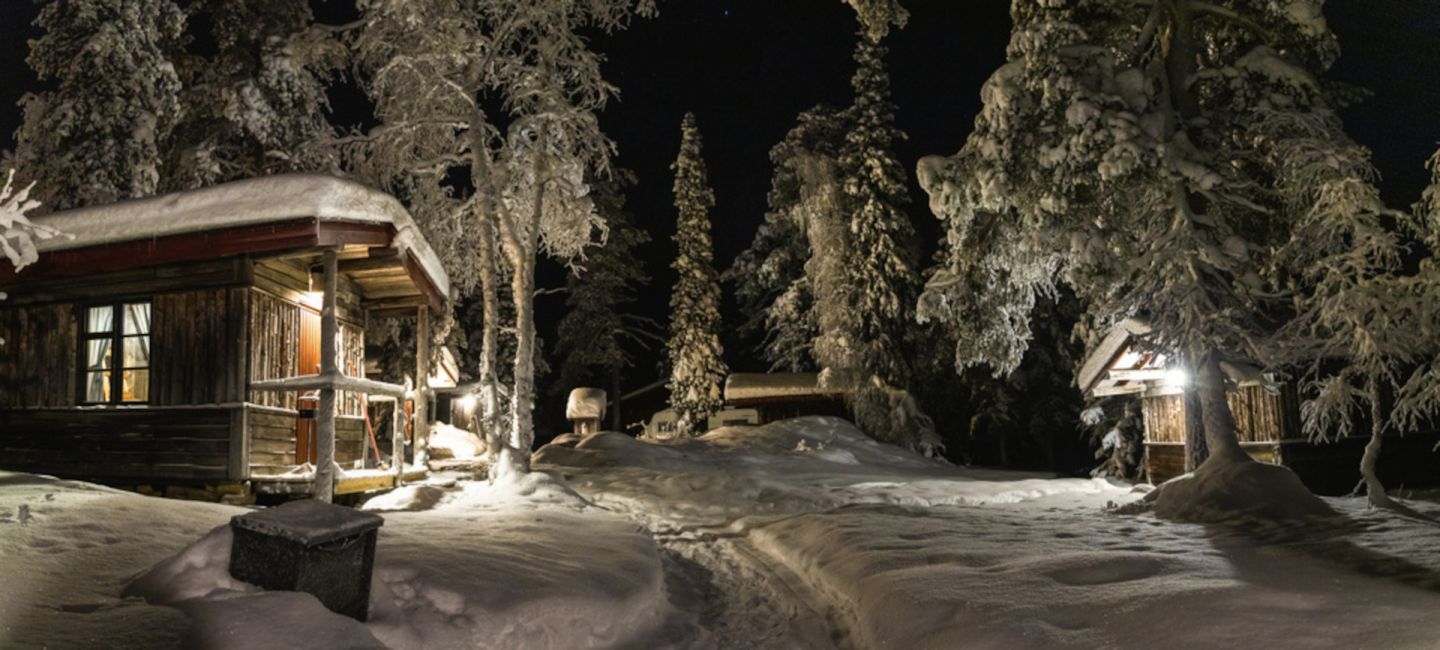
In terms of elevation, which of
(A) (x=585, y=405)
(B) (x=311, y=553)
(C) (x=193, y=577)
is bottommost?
(C) (x=193, y=577)

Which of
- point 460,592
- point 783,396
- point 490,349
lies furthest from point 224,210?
point 783,396

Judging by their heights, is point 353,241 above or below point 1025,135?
below

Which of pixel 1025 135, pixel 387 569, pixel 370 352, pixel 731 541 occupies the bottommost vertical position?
pixel 731 541

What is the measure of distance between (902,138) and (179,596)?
30.3m

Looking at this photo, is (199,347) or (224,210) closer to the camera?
(224,210)

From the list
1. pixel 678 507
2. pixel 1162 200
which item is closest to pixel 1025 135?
pixel 1162 200

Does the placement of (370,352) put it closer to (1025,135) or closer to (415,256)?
(415,256)

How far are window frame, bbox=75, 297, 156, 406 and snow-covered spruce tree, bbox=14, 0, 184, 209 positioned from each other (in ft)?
26.4

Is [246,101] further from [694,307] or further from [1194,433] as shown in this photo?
[1194,433]

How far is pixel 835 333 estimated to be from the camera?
102 feet

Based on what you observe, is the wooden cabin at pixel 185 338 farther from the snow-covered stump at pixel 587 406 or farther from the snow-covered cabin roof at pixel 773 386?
the snow-covered stump at pixel 587 406

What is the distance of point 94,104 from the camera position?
64.6 ft

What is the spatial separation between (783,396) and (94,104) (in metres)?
23.6

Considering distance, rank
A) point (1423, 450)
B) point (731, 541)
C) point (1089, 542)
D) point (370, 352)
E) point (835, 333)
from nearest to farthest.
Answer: point (1089, 542)
point (731, 541)
point (1423, 450)
point (370, 352)
point (835, 333)
